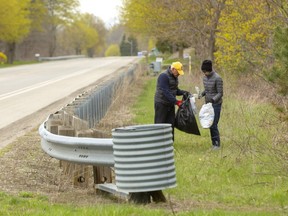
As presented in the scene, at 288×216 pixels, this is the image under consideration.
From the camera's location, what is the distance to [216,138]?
12.5 meters

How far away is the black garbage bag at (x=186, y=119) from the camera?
486 inches

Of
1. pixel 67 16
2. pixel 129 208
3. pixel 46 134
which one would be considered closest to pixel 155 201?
pixel 129 208

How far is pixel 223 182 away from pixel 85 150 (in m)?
2.22

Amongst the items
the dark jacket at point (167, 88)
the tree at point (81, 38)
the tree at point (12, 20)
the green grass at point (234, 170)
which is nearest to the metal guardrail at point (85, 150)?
the green grass at point (234, 170)

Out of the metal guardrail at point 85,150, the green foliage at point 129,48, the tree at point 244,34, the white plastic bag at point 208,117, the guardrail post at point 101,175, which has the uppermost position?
the tree at point 244,34

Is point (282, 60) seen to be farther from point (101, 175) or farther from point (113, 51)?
point (113, 51)

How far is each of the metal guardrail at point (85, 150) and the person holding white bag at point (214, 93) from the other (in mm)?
4812

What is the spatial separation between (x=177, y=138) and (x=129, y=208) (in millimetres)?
7424

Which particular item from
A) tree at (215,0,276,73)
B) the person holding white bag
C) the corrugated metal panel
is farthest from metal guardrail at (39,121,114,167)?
tree at (215,0,276,73)

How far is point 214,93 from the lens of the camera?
41.4 ft

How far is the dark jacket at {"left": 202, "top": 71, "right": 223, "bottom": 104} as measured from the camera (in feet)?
41.0

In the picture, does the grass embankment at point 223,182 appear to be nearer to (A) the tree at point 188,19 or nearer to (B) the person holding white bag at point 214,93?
(B) the person holding white bag at point 214,93

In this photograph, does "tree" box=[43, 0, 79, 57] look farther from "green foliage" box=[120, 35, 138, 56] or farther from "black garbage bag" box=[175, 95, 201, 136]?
"black garbage bag" box=[175, 95, 201, 136]

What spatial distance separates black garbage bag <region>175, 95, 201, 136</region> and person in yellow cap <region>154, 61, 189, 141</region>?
0.45 feet
